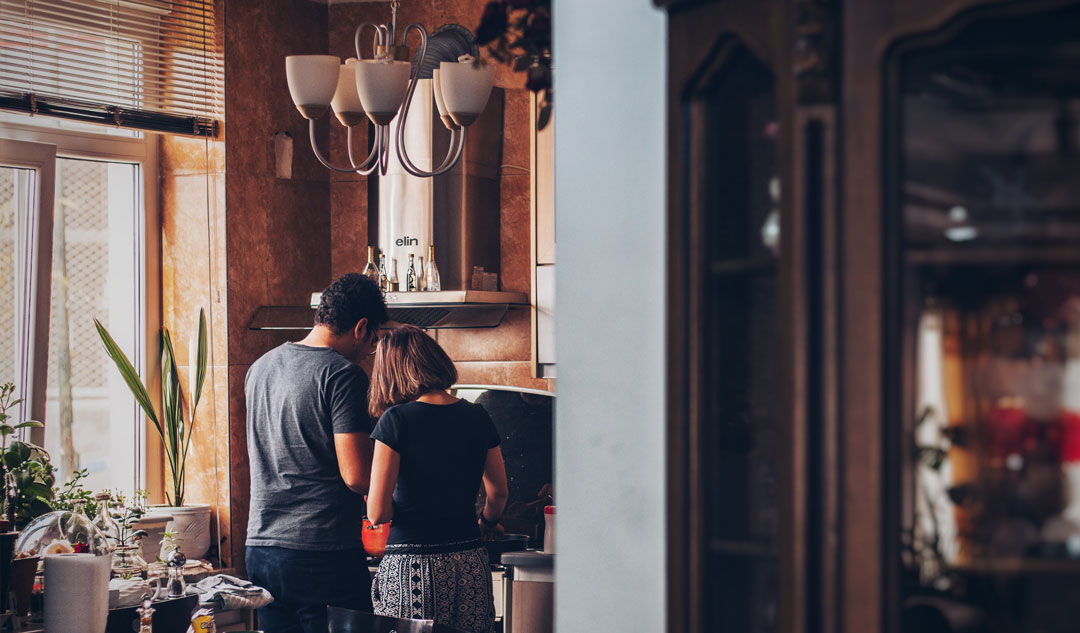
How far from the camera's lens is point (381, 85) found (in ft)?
7.89

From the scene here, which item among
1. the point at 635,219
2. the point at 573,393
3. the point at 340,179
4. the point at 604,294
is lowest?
the point at 573,393

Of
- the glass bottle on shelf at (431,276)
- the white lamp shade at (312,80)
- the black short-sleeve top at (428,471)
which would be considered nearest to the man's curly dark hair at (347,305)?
the black short-sleeve top at (428,471)

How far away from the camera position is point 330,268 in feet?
15.3

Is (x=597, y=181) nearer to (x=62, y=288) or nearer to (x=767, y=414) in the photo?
(x=767, y=414)

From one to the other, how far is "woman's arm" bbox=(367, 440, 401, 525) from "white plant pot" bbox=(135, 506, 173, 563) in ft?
4.78

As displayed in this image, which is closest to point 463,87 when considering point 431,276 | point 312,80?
point 312,80

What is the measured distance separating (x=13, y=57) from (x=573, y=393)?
3.03 metres

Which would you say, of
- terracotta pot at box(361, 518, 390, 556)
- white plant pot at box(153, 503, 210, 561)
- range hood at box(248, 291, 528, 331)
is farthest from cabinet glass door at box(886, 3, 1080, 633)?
white plant pot at box(153, 503, 210, 561)

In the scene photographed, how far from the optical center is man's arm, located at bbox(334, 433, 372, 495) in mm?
2934

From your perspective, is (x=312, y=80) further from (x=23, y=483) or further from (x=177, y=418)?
(x=177, y=418)

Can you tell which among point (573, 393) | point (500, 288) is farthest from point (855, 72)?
point (500, 288)

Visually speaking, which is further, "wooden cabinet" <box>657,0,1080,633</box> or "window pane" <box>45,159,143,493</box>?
"window pane" <box>45,159,143,493</box>

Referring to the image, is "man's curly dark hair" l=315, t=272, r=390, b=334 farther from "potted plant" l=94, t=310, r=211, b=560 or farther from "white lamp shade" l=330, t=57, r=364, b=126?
"potted plant" l=94, t=310, r=211, b=560

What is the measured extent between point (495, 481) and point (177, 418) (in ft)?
5.66
